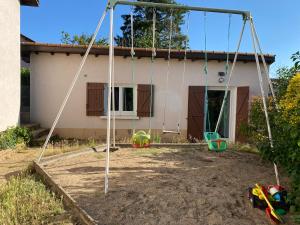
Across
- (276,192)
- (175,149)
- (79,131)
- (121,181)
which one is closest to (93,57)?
(79,131)

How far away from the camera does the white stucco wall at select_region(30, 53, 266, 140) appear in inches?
405

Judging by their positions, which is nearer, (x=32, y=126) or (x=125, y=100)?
(x=32, y=126)

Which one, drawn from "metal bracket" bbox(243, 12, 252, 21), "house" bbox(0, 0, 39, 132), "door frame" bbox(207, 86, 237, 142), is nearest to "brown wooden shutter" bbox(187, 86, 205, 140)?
"door frame" bbox(207, 86, 237, 142)

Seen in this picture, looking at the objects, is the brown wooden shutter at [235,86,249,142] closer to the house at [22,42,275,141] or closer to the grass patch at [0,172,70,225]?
the house at [22,42,275,141]

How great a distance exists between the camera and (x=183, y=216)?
321 cm

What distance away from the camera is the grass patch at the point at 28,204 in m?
3.33

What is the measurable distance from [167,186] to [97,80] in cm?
695

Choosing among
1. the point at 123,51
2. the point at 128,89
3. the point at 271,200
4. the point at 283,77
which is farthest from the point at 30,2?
the point at 271,200

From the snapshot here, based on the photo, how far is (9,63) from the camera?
28.4ft

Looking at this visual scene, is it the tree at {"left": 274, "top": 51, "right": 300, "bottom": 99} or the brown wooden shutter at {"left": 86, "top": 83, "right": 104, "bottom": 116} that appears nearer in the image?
the tree at {"left": 274, "top": 51, "right": 300, "bottom": 99}

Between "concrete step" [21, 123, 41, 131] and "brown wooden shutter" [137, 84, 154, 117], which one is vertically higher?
"brown wooden shutter" [137, 84, 154, 117]

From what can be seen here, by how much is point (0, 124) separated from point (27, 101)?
347 cm

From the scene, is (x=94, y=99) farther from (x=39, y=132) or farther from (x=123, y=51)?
(x=39, y=132)

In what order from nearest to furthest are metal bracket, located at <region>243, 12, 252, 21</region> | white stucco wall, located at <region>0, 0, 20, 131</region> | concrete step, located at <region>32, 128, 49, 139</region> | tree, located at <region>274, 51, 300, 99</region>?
metal bracket, located at <region>243, 12, 252, 21</region>
tree, located at <region>274, 51, 300, 99</region>
white stucco wall, located at <region>0, 0, 20, 131</region>
concrete step, located at <region>32, 128, 49, 139</region>
